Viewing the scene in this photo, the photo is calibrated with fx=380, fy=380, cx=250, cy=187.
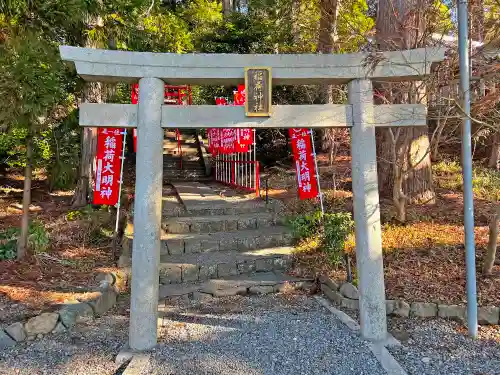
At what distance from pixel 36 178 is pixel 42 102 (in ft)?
25.9

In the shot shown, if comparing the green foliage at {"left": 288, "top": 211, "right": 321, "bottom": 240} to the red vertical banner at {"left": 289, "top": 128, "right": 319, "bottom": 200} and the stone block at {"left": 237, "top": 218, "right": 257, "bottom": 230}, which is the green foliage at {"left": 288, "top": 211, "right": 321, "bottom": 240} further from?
the stone block at {"left": 237, "top": 218, "right": 257, "bottom": 230}

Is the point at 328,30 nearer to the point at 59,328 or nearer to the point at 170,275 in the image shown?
the point at 170,275

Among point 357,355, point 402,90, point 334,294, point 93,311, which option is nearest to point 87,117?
point 93,311

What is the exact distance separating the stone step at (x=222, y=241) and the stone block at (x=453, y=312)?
305 cm

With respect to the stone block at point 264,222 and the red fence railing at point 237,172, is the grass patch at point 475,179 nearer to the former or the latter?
the stone block at point 264,222

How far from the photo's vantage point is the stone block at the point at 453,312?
A: 4.38 metres

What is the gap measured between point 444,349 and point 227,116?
312cm

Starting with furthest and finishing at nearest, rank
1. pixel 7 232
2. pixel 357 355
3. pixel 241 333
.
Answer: pixel 7 232 < pixel 241 333 < pixel 357 355

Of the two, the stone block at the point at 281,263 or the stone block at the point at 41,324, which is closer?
the stone block at the point at 41,324

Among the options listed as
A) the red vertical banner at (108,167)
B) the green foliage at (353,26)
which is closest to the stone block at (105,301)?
the red vertical banner at (108,167)

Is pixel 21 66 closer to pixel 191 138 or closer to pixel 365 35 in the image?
pixel 365 35

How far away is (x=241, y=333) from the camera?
4.12m

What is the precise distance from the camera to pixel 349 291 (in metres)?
5.04

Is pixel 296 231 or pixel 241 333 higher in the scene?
pixel 296 231
